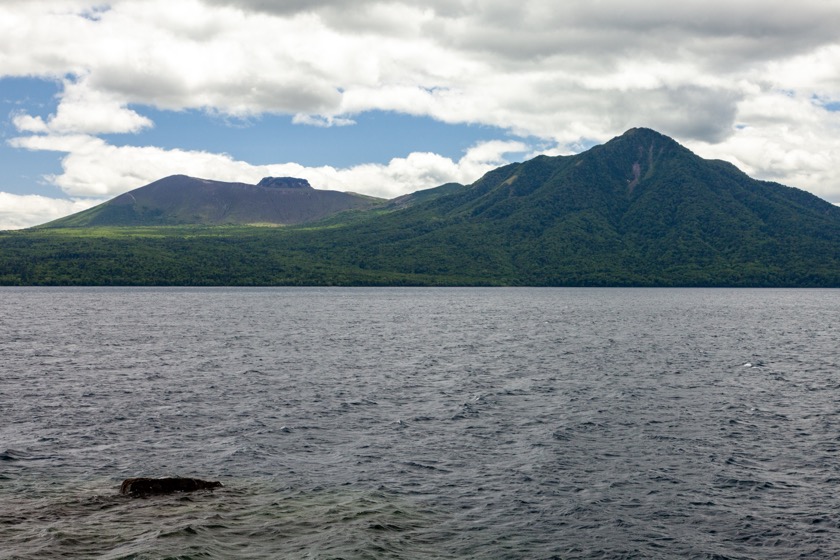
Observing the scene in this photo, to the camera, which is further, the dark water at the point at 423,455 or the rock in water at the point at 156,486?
the rock in water at the point at 156,486

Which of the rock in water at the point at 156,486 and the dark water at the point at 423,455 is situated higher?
the rock in water at the point at 156,486

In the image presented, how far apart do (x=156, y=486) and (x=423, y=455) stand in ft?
60.4

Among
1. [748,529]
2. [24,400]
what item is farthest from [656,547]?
[24,400]

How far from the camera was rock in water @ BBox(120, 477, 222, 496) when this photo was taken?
39250 mm

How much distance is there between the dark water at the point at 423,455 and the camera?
33781 millimetres

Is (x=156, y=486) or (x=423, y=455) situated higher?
(x=156, y=486)

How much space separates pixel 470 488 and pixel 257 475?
45.0 ft

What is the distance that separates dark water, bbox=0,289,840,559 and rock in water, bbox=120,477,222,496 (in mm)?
1022

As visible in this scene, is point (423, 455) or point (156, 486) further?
point (423, 455)

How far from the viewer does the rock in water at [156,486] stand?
3925cm

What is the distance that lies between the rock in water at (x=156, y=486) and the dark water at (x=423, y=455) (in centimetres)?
102

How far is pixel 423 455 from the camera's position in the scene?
49719 mm

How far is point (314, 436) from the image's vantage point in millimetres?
55094

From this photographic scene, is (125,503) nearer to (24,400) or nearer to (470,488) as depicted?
(470,488)
